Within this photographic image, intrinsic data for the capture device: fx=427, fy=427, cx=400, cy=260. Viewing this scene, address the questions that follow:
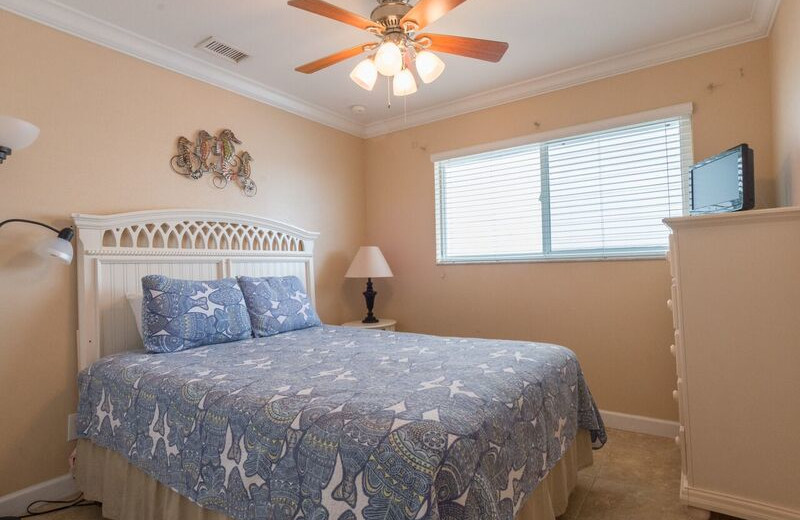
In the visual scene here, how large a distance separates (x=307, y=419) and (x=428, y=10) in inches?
66.7

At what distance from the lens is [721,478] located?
72.8 inches

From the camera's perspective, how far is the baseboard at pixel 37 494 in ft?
6.73

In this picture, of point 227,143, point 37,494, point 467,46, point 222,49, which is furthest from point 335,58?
point 37,494

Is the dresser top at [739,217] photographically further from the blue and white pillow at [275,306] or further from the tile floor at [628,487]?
the blue and white pillow at [275,306]

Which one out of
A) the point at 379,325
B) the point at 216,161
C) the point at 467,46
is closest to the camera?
the point at 467,46

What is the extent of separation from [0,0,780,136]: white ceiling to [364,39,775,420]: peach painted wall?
150 millimetres

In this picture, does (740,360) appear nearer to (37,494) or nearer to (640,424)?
(640,424)

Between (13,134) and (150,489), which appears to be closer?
(150,489)

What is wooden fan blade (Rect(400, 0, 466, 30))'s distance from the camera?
1.76 meters

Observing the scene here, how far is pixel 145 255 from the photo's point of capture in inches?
99.4

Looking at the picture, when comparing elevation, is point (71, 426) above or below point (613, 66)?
below

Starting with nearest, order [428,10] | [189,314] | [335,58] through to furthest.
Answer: [428,10] → [335,58] → [189,314]

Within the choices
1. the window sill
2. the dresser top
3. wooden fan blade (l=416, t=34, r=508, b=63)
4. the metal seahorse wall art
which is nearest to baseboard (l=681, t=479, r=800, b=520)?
the dresser top

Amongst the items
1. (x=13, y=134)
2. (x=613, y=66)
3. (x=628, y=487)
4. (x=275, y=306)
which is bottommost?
(x=628, y=487)
